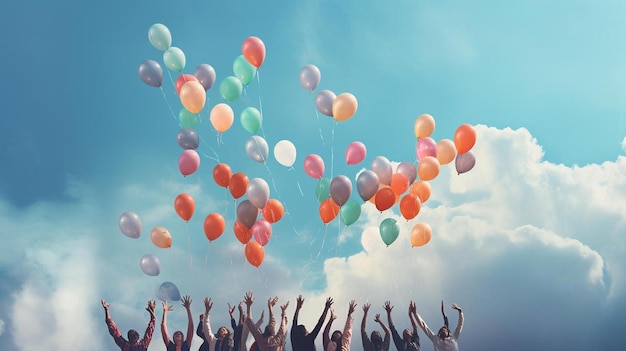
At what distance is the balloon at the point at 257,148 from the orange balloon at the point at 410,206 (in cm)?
244

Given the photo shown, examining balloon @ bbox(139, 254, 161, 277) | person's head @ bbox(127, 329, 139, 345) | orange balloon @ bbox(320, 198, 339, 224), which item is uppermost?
orange balloon @ bbox(320, 198, 339, 224)

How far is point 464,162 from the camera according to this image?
947cm

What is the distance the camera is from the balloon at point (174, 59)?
943 cm

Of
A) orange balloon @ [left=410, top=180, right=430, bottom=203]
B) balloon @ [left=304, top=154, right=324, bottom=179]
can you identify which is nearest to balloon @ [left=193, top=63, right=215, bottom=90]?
balloon @ [left=304, top=154, right=324, bottom=179]

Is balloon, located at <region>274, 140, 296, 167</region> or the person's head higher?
balloon, located at <region>274, 140, 296, 167</region>

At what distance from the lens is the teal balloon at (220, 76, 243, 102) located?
9484 mm

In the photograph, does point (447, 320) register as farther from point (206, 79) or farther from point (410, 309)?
point (206, 79)

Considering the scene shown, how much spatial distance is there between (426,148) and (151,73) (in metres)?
4.80

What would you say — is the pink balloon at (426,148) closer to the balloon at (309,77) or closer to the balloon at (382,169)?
the balloon at (382,169)

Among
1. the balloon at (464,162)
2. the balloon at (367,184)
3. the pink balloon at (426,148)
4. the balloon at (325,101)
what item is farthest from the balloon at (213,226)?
the balloon at (464,162)

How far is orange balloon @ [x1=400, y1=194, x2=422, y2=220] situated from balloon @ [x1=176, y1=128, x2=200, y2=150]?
366 cm

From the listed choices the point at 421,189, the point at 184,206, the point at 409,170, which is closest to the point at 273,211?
the point at 184,206

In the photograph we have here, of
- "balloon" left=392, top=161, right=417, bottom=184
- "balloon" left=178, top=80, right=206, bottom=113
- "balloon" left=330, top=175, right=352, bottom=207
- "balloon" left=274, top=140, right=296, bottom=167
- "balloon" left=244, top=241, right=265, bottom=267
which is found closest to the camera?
"balloon" left=330, top=175, right=352, bottom=207

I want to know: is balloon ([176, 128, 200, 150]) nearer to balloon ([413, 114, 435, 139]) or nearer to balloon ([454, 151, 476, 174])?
balloon ([413, 114, 435, 139])
